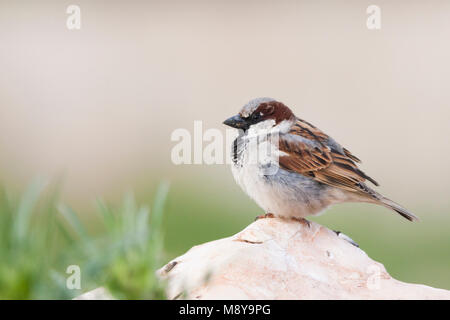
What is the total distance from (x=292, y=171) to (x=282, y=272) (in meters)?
1.44

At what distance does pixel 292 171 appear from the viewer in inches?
118

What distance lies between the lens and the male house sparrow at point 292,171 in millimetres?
2873

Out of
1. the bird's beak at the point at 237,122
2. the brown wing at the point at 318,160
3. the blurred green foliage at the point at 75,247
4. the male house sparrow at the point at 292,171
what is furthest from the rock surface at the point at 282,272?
the bird's beak at the point at 237,122

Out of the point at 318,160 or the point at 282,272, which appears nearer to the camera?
the point at 282,272

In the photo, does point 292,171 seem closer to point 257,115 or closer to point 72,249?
point 257,115

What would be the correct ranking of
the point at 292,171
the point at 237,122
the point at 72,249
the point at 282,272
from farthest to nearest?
the point at 237,122, the point at 292,171, the point at 282,272, the point at 72,249

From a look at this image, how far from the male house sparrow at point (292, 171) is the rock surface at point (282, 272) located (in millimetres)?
770

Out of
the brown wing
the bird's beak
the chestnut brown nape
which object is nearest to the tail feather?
the brown wing

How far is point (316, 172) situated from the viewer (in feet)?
9.96

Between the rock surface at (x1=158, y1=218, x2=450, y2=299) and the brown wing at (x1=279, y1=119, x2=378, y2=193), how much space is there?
94 centimetres

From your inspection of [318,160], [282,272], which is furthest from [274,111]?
[282,272]
